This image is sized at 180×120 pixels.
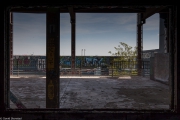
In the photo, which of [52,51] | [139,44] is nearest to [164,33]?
[139,44]

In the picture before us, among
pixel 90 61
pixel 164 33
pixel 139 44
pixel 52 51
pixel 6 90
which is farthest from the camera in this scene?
pixel 90 61

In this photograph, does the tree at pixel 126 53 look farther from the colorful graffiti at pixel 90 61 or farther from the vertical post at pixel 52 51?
the vertical post at pixel 52 51

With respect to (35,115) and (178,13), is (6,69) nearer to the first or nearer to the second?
(35,115)

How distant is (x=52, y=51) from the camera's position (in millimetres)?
3951

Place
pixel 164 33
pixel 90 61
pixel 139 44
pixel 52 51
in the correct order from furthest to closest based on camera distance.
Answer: pixel 90 61, pixel 139 44, pixel 164 33, pixel 52 51

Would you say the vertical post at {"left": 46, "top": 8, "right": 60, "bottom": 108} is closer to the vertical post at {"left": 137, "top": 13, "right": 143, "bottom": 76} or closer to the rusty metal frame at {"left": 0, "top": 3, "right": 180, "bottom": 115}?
the rusty metal frame at {"left": 0, "top": 3, "right": 180, "bottom": 115}

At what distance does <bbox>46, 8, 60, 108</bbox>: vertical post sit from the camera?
3.95 meters

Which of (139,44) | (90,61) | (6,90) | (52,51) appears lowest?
(6,90)

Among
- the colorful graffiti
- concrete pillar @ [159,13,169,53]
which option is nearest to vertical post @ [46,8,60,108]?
concrete pillar @ [159,13,169,53]

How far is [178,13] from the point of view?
277cm

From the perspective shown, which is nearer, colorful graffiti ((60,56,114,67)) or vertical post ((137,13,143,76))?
vertical post ((137,13,143,76))

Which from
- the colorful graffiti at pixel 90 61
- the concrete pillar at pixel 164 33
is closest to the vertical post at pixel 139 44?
the concrete pillar at pixel 164 33

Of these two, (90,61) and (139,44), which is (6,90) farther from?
(90,61)

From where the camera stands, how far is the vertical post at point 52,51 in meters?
3.95
